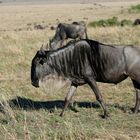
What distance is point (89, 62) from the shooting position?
809 cm

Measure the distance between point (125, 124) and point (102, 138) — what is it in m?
1.26

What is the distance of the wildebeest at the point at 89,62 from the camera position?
26.4 ft

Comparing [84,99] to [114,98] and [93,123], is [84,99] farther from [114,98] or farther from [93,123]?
[93,123]

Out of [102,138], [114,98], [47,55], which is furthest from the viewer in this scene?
[114,98]

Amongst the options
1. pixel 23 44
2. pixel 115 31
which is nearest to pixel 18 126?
pixel 23 44

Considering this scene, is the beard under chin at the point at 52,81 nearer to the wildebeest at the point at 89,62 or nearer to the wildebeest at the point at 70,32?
the wildebeest at the point at 89,62

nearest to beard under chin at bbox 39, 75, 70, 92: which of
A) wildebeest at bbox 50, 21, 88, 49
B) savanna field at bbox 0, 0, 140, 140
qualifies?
savanna field at bbox 0, 0, 140, 140

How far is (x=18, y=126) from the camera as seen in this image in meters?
7.20

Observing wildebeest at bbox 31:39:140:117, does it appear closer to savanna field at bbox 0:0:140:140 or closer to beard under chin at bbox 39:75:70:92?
beard under chin at bbox 39:75:70:92

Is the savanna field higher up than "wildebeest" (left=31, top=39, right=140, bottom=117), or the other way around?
"wildebeest" (left=31, top=39, right=140, bottom=117)

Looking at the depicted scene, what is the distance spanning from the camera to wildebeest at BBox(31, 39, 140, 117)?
26.4 feet

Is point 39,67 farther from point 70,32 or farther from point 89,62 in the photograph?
point 70,32

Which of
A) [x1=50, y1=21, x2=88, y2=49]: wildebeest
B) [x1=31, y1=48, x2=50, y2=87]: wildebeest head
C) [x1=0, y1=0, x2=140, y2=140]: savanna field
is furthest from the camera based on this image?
[x1=50, y1=21, x2=88, y2=49]: wildebeest

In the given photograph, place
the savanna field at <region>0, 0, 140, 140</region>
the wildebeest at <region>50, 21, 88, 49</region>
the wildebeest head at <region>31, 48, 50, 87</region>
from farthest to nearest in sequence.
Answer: the wildebeest at <region>50, 21, 88, 49</region> < the wildebeest head at <region>31, 48, 50, 87</region> < the savanna field at <region>0, 0, 140, 140</region>
